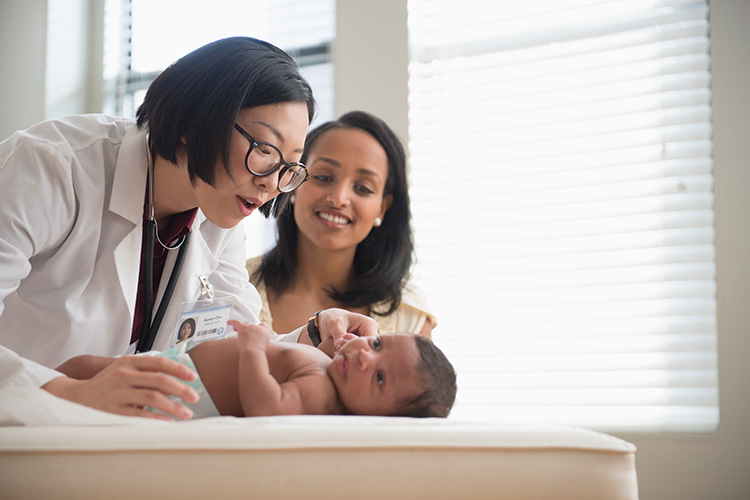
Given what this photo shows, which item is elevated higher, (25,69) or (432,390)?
(25,69)

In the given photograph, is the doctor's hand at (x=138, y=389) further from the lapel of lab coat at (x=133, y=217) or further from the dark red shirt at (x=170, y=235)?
the dark red shirt at (x=170, y=235)

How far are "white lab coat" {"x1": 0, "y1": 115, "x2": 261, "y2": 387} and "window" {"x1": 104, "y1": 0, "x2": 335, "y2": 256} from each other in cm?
200

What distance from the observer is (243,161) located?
4.74 ft

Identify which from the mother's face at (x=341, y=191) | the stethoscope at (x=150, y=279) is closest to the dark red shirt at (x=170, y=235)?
the stethoscope at (x=150, y=279)

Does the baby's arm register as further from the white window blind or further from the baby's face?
the white window blind

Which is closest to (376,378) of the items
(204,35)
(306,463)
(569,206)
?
(306,463)

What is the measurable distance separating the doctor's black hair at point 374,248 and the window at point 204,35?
32.1 inches

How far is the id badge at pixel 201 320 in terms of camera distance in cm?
148

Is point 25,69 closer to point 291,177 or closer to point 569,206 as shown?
point 291,177

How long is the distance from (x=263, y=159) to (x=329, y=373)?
529 mm

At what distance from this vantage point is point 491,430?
2.93 feet

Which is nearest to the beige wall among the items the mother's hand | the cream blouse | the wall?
the cream blouse

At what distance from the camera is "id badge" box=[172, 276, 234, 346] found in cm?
148

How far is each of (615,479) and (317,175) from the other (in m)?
1.89
